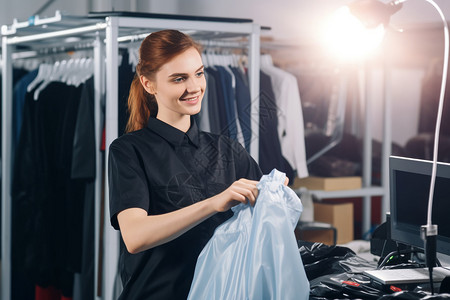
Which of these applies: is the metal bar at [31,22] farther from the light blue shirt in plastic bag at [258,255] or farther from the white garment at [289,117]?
the light blue shirt in plastic bag at [258,255]

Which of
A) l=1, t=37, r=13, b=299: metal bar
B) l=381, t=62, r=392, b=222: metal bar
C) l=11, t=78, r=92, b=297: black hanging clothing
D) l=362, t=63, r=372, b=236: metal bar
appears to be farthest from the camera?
l=362, t=63, r=372, b=236: metal bar

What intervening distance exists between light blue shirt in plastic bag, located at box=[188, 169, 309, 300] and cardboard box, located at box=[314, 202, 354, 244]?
8.38ft

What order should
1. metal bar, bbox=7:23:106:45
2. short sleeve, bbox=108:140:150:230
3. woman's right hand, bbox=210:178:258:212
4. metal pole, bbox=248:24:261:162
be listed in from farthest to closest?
metal pole, bbox=248:24:261:162 → metal bar, bbox=7:23:106:45 → short sleeve, bbox=108:140:150:230 → woman's right hand, bbox=210:178:258:212

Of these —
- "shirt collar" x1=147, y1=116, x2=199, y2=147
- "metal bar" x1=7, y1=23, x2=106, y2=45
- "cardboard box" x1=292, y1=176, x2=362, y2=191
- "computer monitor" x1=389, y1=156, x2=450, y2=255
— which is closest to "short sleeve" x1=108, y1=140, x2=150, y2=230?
"shirt collar" x1=147, y1=116, x2=199, y2=147

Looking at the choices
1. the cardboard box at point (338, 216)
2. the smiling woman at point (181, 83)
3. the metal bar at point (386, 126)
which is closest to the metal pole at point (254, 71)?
the smiling woman at point (181, 83)

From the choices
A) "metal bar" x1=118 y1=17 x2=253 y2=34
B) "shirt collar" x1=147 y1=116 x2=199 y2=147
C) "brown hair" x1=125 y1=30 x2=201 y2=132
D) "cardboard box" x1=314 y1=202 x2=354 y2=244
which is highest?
"metal bar" x1=118 y1=17 x2=253 y2=34

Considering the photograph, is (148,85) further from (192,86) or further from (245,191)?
(245,191)

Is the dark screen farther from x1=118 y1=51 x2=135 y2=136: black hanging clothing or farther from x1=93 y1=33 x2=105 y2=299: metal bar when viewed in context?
x1=93 y1=33 x2=105 y2=299: metal bar

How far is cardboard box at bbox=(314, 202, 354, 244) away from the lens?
12.9ft

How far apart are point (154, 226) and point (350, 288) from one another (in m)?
0.54

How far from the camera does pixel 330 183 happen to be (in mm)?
3918

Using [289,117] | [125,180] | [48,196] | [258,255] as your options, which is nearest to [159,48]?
[125,180]

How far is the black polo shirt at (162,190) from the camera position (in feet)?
4.99

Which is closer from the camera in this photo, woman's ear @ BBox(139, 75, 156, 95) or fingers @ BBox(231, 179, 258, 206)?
fingers @ BBox(231, 179, 258, 206)
